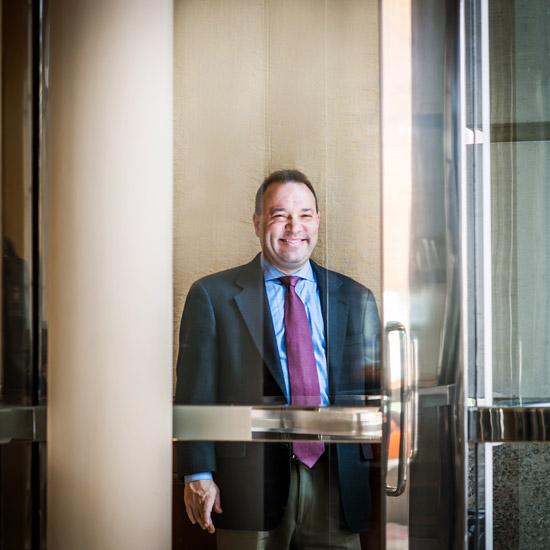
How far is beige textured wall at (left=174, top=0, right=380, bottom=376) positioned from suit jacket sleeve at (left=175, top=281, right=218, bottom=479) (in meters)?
0.03

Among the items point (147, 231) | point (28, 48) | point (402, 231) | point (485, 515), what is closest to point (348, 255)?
point (402, 231)

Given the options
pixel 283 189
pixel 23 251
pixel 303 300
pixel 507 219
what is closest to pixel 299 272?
pixel 303 300

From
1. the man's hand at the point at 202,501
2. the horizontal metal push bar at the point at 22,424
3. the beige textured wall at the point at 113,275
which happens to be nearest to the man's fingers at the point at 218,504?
the man's hand at the point at 202,501

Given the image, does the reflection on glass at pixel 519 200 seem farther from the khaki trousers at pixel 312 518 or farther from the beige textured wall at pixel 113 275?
the beige textured wall at pixel 113 275

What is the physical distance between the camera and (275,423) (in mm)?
1317

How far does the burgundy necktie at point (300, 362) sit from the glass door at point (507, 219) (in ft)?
1.21

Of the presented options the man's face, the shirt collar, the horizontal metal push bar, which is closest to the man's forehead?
the man's face

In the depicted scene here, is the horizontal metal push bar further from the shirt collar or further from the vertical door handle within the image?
the vertical door handle

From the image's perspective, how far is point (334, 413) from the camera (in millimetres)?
1312

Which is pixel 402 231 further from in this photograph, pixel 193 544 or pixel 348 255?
pixel 193 544

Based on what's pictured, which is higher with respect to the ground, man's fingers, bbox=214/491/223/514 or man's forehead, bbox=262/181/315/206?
man's forehead, bbox=262/181/315/206

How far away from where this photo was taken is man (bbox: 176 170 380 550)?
4.33 ft

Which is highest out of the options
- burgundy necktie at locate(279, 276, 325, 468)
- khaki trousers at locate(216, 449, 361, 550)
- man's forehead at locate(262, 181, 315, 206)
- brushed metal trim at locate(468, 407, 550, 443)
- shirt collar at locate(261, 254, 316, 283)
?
man's forehead at locate(262, 181, 315, 206)

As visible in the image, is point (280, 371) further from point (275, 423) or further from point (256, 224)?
point (256, 224)
